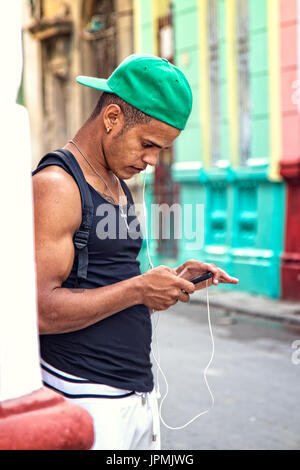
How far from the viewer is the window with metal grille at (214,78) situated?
1219cm

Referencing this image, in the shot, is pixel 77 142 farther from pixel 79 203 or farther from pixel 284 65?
pixel 284 65

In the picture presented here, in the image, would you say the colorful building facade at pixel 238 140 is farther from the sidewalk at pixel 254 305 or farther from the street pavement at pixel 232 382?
the street pavement at pixel 232 382

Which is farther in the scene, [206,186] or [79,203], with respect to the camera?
[206,186]

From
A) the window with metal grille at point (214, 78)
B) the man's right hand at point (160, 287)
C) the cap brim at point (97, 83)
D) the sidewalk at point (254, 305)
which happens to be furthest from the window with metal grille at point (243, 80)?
the man's right hand at point (160, 287)

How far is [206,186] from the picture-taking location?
12.3 metres

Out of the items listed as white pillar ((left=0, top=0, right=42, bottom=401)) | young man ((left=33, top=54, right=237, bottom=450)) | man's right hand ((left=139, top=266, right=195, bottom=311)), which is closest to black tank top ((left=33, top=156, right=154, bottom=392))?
young man ((left=33, top=54, right=237, bottom=450))

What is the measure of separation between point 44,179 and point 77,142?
298 mm

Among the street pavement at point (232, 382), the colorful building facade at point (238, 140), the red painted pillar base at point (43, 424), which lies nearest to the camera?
the red painted pillar base at point (43, 424)

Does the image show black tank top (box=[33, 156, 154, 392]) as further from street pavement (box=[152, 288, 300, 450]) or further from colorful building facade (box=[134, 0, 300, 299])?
colorful building facade (box=[134, 0, 300, 299])

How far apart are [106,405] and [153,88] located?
866 millimetres

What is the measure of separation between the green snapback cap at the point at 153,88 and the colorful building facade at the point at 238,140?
27.1 feet

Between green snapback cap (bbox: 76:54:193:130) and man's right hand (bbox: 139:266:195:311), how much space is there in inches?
16.6

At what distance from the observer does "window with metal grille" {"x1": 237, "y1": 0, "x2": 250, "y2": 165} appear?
11445 mm
